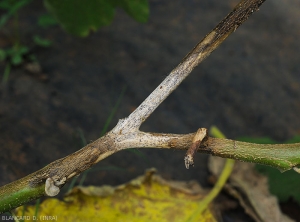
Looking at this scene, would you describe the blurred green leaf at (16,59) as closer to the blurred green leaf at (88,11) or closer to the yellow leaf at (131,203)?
the blurred green leaf at (88,11)

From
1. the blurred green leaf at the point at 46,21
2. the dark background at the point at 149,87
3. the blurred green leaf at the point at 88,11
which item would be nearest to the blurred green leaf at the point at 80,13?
the blurred green leaf at the point at 88,11

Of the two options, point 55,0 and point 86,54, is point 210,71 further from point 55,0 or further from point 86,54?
point 55,0

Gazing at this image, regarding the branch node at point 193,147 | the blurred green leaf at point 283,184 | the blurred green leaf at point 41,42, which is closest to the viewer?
the branch node at point 193,147

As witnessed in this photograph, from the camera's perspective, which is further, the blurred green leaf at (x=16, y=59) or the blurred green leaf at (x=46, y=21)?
the blurred green leaf at (x=46, y=21)

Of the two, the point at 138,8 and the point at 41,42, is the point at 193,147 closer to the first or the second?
the point at 138,8

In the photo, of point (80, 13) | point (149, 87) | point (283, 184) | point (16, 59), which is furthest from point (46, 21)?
point (283, 184)

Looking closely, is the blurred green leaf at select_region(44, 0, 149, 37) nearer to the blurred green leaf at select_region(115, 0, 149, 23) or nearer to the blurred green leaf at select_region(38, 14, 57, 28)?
the blurred green leaf at select_region(115, 0, 149, 23)
